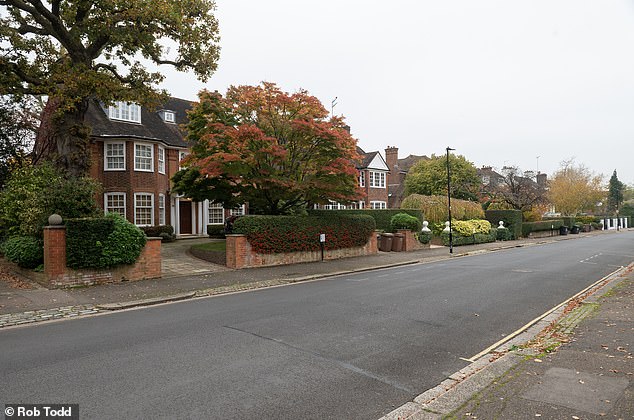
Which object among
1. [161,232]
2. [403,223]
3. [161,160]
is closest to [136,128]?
[161,160]

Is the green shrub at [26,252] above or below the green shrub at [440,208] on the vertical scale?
below

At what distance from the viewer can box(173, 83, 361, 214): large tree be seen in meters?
17.7

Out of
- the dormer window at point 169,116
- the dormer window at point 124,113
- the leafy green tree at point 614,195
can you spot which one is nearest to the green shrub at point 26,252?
the dormer window at point 124,113

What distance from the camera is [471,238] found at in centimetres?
3369

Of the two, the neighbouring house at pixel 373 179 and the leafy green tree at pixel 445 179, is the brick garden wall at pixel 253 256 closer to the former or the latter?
the neighbouring house at pixel 373 179

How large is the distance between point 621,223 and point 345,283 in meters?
77.5

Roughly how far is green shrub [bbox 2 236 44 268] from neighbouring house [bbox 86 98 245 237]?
11.3m

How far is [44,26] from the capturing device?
608 inches

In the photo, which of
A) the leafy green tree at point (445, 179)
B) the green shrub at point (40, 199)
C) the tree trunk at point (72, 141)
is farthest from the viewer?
the leafy green tree at point (445, 179)

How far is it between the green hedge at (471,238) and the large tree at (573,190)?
28.5 metres

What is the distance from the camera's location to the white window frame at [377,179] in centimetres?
4491

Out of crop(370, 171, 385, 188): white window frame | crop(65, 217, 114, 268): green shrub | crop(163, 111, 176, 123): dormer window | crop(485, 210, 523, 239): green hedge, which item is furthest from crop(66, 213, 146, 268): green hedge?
crop(485, 210, 523, 239): green hedge

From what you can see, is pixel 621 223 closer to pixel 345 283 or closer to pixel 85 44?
pixel 345 283

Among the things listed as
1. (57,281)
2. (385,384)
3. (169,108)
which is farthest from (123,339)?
(169,108)
